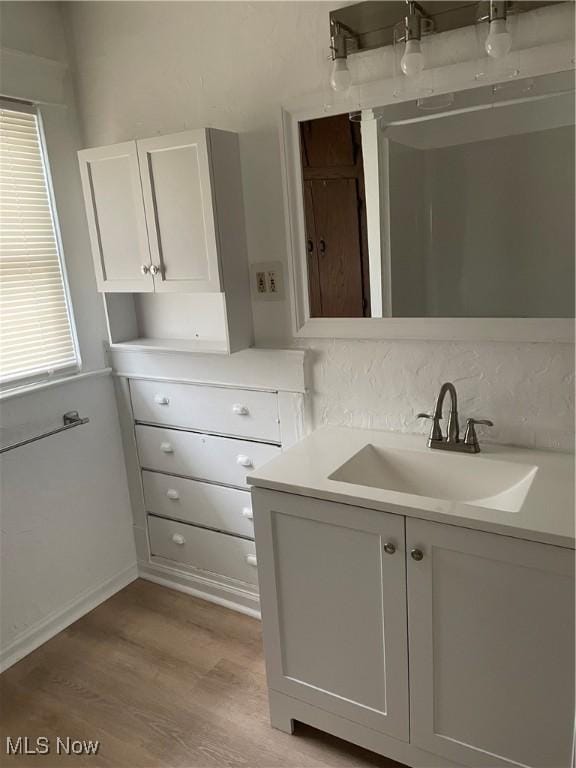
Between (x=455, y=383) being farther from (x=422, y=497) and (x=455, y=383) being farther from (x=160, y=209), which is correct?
(x=160, y=209)

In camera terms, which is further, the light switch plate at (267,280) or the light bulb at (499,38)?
the light switch plate at (267,280)

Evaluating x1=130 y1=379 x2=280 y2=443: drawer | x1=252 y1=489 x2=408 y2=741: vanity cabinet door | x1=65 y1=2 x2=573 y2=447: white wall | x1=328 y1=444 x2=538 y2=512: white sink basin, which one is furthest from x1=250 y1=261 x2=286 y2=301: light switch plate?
x1=252 y1=489 x2=408 y2=741: vanity cabinet door

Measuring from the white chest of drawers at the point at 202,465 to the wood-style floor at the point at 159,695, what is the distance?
161 millimetres

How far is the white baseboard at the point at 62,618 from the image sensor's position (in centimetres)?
226

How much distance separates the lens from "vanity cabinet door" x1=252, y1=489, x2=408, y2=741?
154 centimetres

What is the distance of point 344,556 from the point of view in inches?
62.4

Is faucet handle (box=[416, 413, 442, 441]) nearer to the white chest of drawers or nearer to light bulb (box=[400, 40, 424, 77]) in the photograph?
the white chest of drawers

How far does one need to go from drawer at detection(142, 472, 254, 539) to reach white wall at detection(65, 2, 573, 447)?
21.4 inches

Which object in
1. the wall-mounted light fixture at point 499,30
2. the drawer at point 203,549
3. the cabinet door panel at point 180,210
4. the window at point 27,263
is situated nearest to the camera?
the wall-mounted light fixture at point 499,30

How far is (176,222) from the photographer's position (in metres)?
2.01

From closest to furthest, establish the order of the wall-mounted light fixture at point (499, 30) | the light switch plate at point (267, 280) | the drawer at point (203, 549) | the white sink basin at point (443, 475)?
the wall-mounted light fixture at point (499, 30) → the white sink basin at point (443, 475) → the light switch plate at point (267, 280) → the drawer at point (203, 549)

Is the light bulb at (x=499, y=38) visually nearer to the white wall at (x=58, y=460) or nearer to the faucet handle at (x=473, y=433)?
the faucet handle at (x=473, y=433)

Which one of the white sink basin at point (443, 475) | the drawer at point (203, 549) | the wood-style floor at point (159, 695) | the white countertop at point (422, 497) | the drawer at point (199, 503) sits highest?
the white countertop at point (422, 497)

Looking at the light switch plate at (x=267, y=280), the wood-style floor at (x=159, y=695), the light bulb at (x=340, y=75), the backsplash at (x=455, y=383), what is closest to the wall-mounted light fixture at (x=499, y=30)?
the light bulb at (x=340, y=75)
